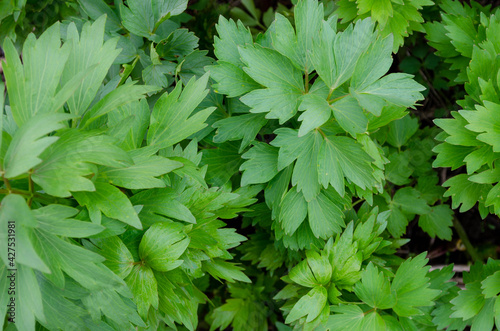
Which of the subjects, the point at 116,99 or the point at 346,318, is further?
the point at 346,318

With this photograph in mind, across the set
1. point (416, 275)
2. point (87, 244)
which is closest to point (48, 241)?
point (87, 244)

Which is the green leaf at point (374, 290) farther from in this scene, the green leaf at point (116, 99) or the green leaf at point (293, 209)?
the green leaf at point (116, 99)

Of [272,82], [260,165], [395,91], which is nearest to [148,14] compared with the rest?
[272,82]

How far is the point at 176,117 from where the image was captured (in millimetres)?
1228

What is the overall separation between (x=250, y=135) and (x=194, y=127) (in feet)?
0.89

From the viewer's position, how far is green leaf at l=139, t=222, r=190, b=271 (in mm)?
1145

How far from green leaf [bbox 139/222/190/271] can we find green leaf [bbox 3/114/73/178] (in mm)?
396

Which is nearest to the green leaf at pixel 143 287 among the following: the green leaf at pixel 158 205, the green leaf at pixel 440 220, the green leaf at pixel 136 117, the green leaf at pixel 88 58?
the green leaf at pixel 158 205

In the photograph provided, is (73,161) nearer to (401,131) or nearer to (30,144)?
(30,144)

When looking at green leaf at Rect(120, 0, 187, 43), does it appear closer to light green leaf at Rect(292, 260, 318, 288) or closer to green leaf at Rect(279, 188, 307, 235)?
green leaf at Rect(279, 188, 307, 235)

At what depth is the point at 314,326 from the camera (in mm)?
1452

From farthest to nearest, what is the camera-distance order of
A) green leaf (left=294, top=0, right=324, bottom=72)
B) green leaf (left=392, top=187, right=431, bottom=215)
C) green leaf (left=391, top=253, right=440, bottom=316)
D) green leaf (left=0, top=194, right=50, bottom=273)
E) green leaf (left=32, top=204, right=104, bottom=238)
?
green leaf (left=392, top=187, right=431, bottom=215)
green leaf (left=391, top=253, right=440, bottom=316)
green leaf (left=294, top=0, right=324, bottom=72)
green leaf (left=32, top=204, right=104, bottom=238)
green leaf (left=0, top=194, right=50, bottom=273)

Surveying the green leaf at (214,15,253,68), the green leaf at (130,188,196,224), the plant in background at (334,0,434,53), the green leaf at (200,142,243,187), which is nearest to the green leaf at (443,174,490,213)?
the plant in background at (334,0,434,53)

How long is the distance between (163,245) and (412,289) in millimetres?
943
